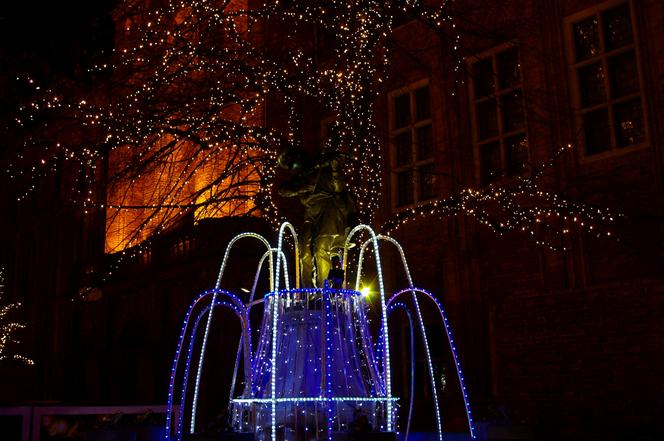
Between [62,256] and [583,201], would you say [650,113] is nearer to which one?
[583,201]

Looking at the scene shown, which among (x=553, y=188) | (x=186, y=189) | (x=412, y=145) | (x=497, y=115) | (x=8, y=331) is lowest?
(x=8, y=331)

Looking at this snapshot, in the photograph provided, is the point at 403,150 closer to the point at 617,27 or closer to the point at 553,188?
the point at 553,188

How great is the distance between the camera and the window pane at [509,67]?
14367 millimetres

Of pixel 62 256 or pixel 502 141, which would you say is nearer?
pixel 502 141

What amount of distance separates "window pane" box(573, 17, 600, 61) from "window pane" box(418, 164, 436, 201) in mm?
3536

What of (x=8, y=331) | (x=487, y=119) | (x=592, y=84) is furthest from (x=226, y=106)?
(x=8, y=331)

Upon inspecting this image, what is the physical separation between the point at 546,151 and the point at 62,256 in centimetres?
1980

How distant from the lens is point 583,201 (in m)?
12.4

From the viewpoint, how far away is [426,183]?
1559 centimetres

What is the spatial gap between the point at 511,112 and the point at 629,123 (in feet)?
7.62

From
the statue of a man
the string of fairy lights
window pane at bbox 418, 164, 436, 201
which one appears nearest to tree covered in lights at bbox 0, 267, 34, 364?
window pane at bbox 418, 164, 436, 201

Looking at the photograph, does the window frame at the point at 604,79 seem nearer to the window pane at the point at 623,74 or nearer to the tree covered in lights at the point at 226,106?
the window pane at the point at 623,74

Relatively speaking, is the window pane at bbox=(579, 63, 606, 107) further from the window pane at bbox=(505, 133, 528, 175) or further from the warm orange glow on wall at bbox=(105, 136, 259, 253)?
the warm orange glow on wall at bbox=(105, 136, 259, 253)

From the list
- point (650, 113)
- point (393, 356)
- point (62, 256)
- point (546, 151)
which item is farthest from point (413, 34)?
point (62, 256)
